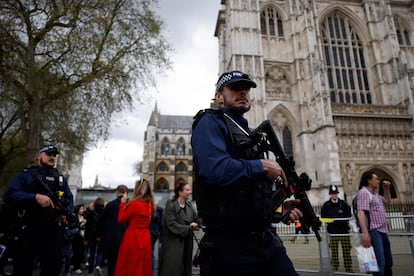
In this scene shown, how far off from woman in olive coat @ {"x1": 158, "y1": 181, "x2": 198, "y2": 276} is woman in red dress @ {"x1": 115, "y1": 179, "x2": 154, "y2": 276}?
0.25m

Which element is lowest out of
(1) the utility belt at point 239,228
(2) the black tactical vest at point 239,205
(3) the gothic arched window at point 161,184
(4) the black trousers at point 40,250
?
(4) the black trousers at point 40,250

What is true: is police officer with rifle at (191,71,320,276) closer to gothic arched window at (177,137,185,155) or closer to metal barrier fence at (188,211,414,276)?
metal barrier fence at (188,211,414,276)

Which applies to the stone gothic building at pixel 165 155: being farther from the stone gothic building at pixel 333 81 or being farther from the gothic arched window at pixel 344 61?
the gothic arched window at pixel 344 61

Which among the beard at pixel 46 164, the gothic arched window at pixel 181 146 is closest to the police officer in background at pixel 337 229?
the beard at pixel 46 164

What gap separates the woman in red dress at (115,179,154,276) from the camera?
12.4 feet

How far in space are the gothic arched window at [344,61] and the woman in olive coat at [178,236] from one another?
21.1 metres

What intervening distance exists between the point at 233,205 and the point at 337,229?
594 centimetres

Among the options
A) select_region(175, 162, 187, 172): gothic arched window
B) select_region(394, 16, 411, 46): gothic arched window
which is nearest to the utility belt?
select_region(394, 16, 411, 46): gothic arched window

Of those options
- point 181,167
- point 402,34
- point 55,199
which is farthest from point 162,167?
point 55,199

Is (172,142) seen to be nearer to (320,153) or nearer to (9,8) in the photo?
(320,153)

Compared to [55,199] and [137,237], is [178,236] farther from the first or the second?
[55,199]

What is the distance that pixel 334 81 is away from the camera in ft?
74.6

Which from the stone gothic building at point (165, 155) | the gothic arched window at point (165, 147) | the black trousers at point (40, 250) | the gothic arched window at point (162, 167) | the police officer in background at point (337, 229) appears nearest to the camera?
the black trousers at point (40, 250)

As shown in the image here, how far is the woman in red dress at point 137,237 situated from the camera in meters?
3.78
